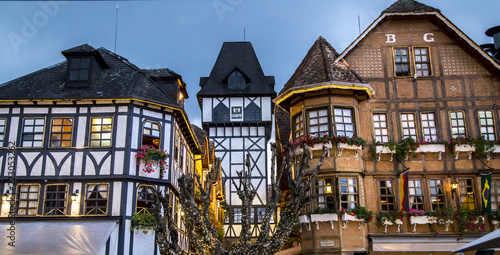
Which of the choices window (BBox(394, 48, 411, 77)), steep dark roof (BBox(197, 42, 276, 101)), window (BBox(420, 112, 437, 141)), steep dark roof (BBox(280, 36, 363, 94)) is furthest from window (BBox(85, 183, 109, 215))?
steep dark roof (BBox(197, 42, 276, 101))

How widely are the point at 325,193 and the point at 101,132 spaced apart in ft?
29.9

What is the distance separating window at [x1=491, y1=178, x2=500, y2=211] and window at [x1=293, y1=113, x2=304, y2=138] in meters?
7.17

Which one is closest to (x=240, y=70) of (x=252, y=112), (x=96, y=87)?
(x=252, y=112)

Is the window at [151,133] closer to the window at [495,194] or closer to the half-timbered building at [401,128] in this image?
the half-timbered building at [401,128]

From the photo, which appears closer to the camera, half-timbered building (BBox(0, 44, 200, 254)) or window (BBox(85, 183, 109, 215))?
half-timbered building (BBox(0, 44, 200, 254))

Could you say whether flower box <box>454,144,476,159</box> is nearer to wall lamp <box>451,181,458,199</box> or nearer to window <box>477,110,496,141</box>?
window <box>477,110,496,141</box>

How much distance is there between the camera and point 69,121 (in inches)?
828

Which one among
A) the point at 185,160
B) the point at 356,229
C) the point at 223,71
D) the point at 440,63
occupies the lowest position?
the point at 356,229

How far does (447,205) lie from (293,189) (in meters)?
8.10

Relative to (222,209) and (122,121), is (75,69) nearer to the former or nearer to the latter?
(122,121)

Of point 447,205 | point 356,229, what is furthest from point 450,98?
point 356,229

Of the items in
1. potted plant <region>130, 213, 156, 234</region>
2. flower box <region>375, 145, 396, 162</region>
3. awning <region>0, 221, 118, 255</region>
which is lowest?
awning <region>0, 221, 118, 255</region>

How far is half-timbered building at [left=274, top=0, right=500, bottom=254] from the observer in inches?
723

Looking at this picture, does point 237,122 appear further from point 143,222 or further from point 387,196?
point 387,196
